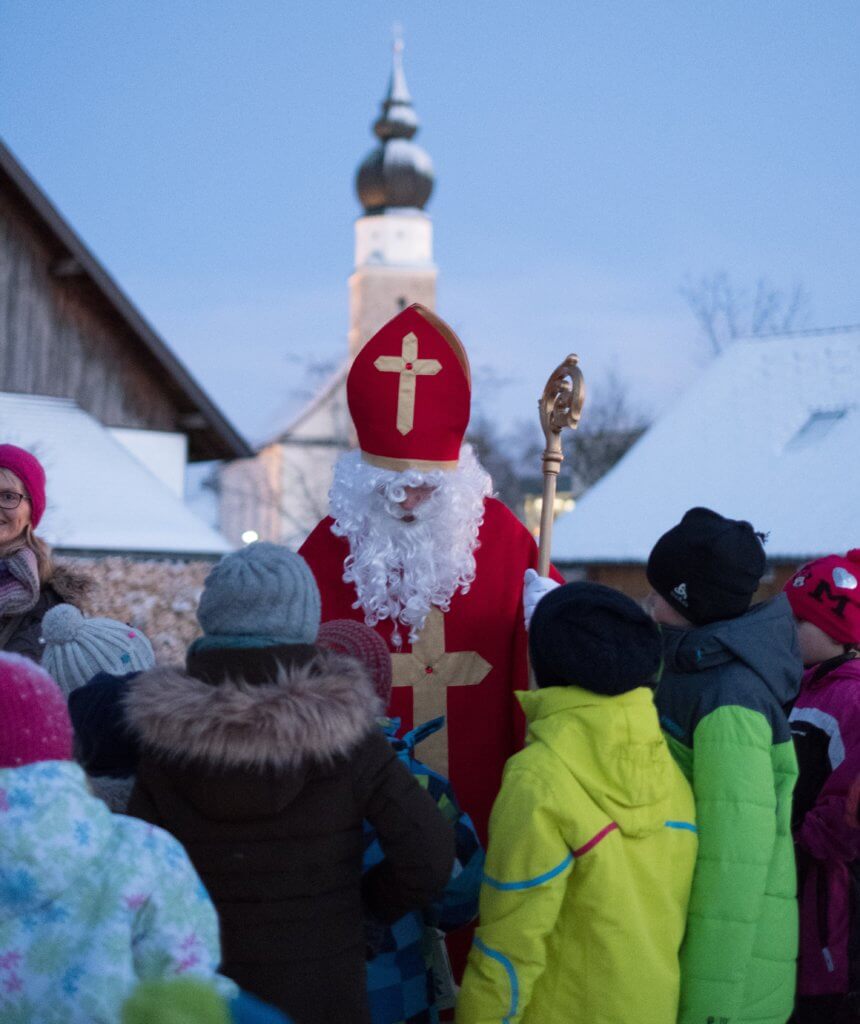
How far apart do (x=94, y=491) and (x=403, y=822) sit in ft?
43.1

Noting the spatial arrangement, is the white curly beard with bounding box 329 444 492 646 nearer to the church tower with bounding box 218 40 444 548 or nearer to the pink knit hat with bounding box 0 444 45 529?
the pink knit hat with bounding box 0 444 45 529

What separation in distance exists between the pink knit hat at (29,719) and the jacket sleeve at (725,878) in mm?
1507

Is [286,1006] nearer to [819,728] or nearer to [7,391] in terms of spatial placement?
[819,728]

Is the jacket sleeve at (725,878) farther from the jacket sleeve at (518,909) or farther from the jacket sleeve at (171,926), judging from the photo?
the jacket sleeve at (171,926)

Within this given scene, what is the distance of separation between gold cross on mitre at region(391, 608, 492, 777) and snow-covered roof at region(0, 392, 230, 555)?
10.9 metres

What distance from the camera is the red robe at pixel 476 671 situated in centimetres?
436

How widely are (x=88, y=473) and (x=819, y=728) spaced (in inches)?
497

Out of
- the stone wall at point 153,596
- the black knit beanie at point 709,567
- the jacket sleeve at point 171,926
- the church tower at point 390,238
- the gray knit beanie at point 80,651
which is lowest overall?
the stone wall at point 153,596

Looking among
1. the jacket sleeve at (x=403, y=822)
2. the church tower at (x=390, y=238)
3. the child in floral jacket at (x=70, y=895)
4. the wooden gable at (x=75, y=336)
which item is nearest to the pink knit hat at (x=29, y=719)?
the child in floral jacket at (x=70, y=895)

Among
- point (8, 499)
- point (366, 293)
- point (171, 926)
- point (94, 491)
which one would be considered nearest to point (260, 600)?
point (171, 926)

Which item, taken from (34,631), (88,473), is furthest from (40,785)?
(88,473)

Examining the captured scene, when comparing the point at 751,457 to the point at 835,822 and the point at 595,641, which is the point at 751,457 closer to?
the point at 835,822

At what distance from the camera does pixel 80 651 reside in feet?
10.3

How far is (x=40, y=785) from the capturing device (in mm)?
2178
